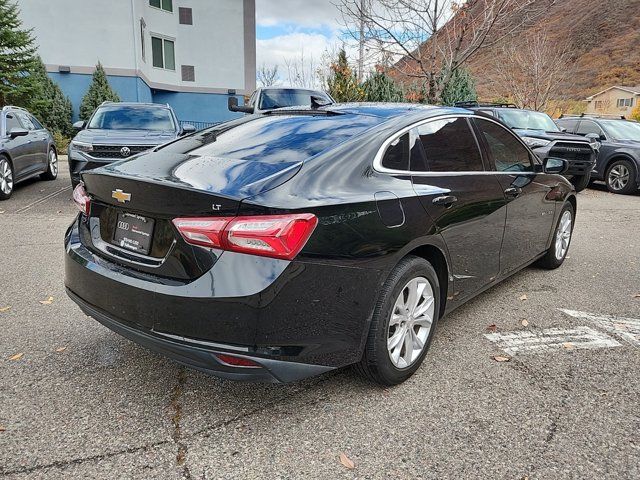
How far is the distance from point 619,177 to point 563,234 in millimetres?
7889

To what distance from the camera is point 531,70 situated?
31.3 meters

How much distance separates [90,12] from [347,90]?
10.6 meters

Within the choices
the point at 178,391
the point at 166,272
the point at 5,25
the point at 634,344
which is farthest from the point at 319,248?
the point at 5,25

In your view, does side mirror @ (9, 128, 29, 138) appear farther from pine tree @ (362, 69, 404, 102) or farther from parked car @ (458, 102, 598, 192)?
pine tree @ (362, 69, 404, 102)

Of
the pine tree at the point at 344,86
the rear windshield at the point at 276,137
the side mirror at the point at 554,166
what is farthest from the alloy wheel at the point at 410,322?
the pine tree at the point at 344,86

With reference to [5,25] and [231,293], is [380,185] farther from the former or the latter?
[5,25]

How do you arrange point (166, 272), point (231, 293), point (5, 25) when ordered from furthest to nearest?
point (5, 25), point (166, 272), point (231, 293)

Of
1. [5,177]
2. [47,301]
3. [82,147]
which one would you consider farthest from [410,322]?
[5,177]

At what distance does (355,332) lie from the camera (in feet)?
8.55

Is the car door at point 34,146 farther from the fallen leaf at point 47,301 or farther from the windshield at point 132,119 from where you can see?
the fallen leaf at point 47,301

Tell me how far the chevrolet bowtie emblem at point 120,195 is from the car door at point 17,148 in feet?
24.5

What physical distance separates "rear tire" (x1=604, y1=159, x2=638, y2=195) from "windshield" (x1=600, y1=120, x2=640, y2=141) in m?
0.83

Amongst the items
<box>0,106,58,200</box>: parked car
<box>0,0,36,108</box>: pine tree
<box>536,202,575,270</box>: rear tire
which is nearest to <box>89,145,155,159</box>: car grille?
<box>0,106,58,200</box>: parked car

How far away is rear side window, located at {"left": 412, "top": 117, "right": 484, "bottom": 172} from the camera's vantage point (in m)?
3.25
